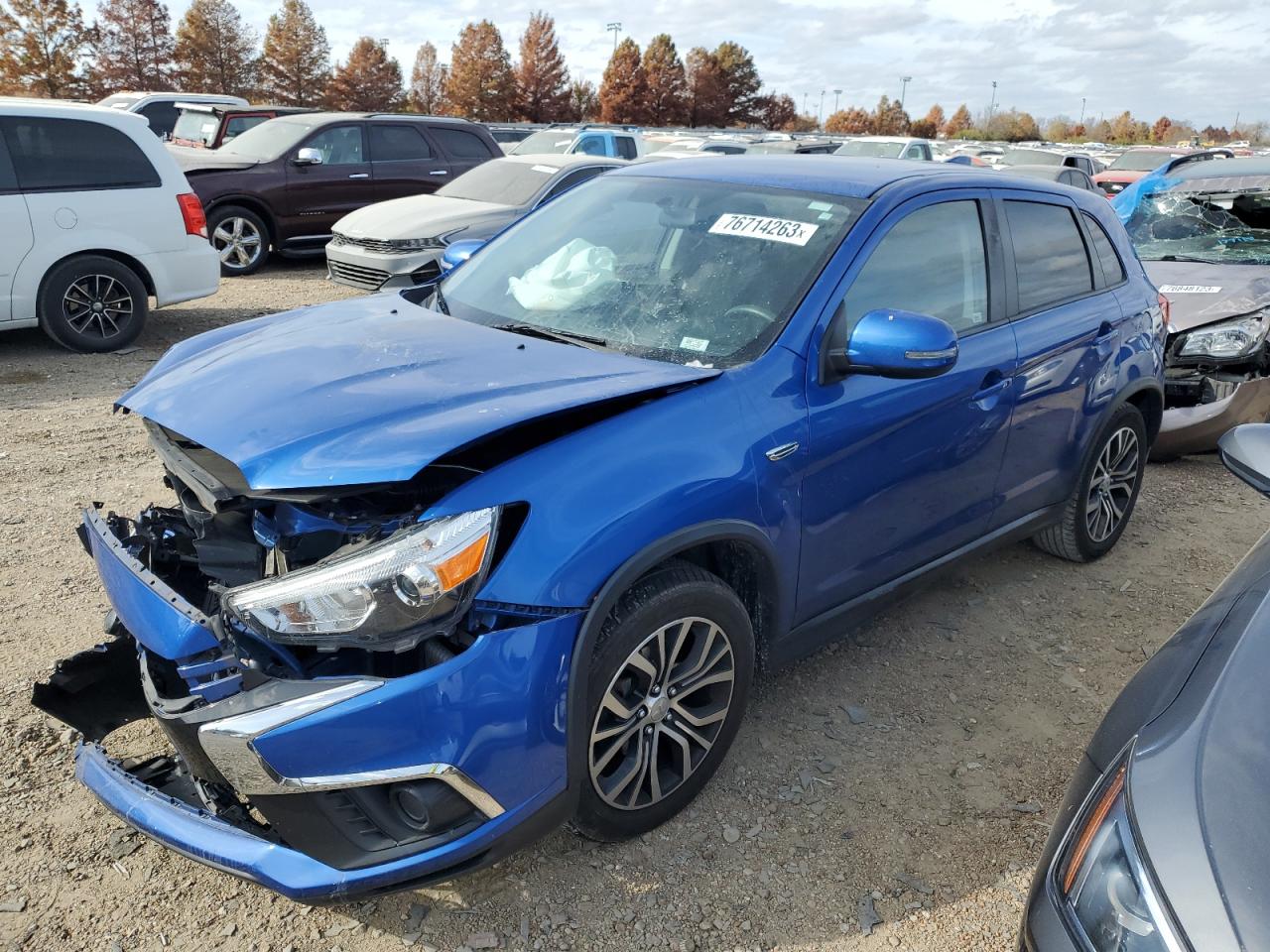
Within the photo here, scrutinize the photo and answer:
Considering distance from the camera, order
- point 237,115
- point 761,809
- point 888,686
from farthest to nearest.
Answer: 1. point 237,115
2. point 888,686
3. point 761,809

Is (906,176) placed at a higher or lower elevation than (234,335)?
higher

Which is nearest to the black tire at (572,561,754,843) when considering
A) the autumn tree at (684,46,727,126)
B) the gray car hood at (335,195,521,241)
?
the gray car hood at (335,195,521,241)

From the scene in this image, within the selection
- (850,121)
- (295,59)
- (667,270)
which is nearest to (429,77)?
(295,59)

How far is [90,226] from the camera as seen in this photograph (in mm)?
7336

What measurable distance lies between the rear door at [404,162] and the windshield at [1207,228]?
26.1ft

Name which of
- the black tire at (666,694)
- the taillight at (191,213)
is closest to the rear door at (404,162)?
the taillight at (191,213)

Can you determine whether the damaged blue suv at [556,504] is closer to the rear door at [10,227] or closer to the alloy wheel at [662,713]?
the alloy wheel at [662,713]

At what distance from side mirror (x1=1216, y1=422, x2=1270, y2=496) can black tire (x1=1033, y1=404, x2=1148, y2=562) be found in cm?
171

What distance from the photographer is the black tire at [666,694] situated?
2400 mm

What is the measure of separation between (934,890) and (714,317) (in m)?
1.73

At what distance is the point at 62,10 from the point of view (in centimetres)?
3634

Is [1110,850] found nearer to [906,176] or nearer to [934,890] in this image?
[934,890]

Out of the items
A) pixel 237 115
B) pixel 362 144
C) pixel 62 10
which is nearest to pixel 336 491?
pixel 362 144

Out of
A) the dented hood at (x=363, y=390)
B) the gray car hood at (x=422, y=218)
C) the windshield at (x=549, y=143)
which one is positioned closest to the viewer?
the dented hood at (x=363, y=390)
